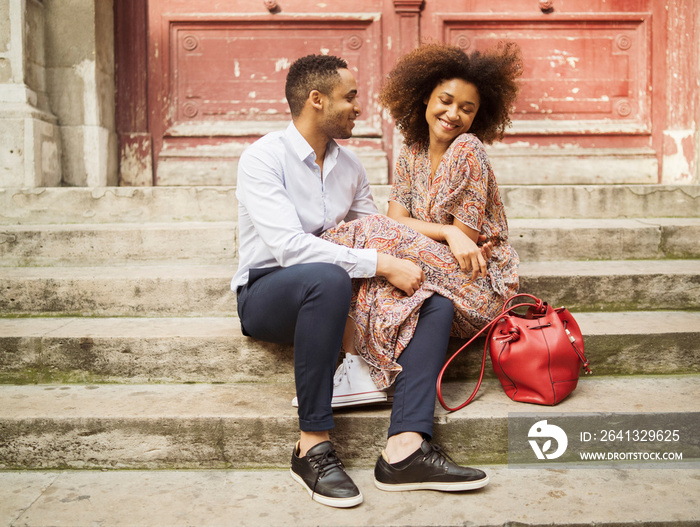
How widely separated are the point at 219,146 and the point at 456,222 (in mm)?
2617

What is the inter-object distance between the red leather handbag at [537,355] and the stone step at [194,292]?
2.19ft

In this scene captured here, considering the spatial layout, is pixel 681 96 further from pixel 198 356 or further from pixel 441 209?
pixel 198 356

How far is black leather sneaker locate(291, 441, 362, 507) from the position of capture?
1961 mm

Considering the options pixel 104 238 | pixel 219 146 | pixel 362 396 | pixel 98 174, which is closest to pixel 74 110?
pixel 98 174

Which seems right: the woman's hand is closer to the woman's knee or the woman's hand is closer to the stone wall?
the woman's knee

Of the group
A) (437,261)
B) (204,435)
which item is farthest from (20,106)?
(437,261)

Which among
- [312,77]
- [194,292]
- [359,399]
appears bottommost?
[359,399]

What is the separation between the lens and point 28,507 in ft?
6.41

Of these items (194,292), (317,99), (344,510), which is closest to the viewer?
(344,510)

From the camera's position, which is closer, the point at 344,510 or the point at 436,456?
the point at 344,510

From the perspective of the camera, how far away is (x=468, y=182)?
2.45 m

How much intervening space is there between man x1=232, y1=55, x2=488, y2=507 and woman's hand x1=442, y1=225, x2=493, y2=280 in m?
0.19

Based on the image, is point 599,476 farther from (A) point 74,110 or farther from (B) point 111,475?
(A) point 74,110

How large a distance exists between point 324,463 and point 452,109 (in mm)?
1538
